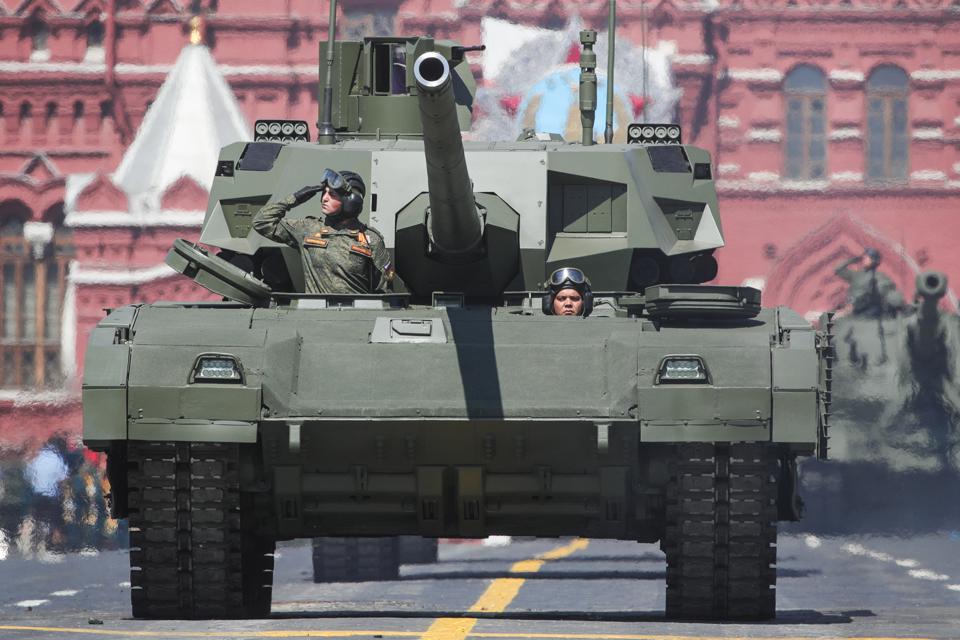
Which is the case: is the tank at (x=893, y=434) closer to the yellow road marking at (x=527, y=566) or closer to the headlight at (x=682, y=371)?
the yellow road marking at (x=527, y=566)

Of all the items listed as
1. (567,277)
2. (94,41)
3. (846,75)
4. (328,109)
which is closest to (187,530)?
(567,277)

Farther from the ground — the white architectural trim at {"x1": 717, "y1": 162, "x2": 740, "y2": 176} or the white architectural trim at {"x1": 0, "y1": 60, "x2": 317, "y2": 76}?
the white architectural trim at {"x1": 0, "y1": 60, "x2": 317, "y2": 76}

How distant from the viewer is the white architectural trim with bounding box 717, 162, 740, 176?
54.2 metres

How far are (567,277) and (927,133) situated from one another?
39.6 metres

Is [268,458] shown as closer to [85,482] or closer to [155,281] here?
[85,482]

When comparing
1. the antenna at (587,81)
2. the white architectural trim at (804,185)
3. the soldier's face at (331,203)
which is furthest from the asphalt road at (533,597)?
the white architectural trim at (804,185)

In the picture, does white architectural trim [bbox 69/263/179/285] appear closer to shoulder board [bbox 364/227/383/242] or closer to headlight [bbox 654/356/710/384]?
shoulder board [bbox 364/227/383/242]

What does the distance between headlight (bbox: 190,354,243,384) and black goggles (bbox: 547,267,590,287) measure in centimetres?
228

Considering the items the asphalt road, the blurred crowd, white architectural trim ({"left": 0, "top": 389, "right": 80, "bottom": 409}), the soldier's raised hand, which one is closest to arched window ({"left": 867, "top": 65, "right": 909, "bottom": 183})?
the asphalt road

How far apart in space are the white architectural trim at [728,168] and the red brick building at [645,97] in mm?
41

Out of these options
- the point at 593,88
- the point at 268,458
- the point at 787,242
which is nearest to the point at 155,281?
the point at 787,242

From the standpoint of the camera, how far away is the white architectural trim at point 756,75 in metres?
54.4

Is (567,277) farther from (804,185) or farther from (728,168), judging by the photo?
(728,168)

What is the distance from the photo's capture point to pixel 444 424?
14562 millimetres
